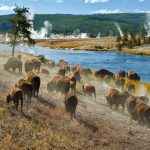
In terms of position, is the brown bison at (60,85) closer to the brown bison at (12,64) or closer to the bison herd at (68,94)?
the bison herd at (68,94)

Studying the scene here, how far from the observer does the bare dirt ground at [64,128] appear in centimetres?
2058

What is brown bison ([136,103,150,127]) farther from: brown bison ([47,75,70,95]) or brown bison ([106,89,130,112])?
brown bison ([47,75,70,95])

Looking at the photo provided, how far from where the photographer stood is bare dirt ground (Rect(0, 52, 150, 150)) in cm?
2058

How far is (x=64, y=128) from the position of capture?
2459 cm

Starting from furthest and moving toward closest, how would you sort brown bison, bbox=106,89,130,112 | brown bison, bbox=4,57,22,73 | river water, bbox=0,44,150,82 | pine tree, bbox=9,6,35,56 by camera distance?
river water, bbox=0,44,150,82 → pine tree, bbox=9,6,35,56 → brown bison, bbox=4,57,22,73 → brown bison, bbox=106,89,130,112

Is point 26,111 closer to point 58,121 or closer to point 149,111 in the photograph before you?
point 58,121

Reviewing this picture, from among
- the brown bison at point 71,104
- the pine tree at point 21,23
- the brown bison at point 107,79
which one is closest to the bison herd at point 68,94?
the brown bison at point 71,104

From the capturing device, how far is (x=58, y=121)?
84.3 ft

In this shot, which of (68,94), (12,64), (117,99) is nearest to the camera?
(68,94)

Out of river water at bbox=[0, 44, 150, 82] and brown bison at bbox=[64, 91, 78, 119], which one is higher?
brown bison at bbox=[64, 91, 78, 119]

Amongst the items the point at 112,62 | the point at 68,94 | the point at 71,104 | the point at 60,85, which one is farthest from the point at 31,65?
the point at 112,62

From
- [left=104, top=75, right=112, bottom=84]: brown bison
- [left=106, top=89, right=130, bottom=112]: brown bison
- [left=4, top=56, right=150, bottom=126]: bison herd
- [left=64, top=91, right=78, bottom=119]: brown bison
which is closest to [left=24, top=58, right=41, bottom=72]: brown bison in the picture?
[left=4, top=56, right=150, bottom=126]: bison herd

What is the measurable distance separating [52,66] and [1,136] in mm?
41029

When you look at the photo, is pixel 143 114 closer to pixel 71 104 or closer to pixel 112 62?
pixel 71 104
